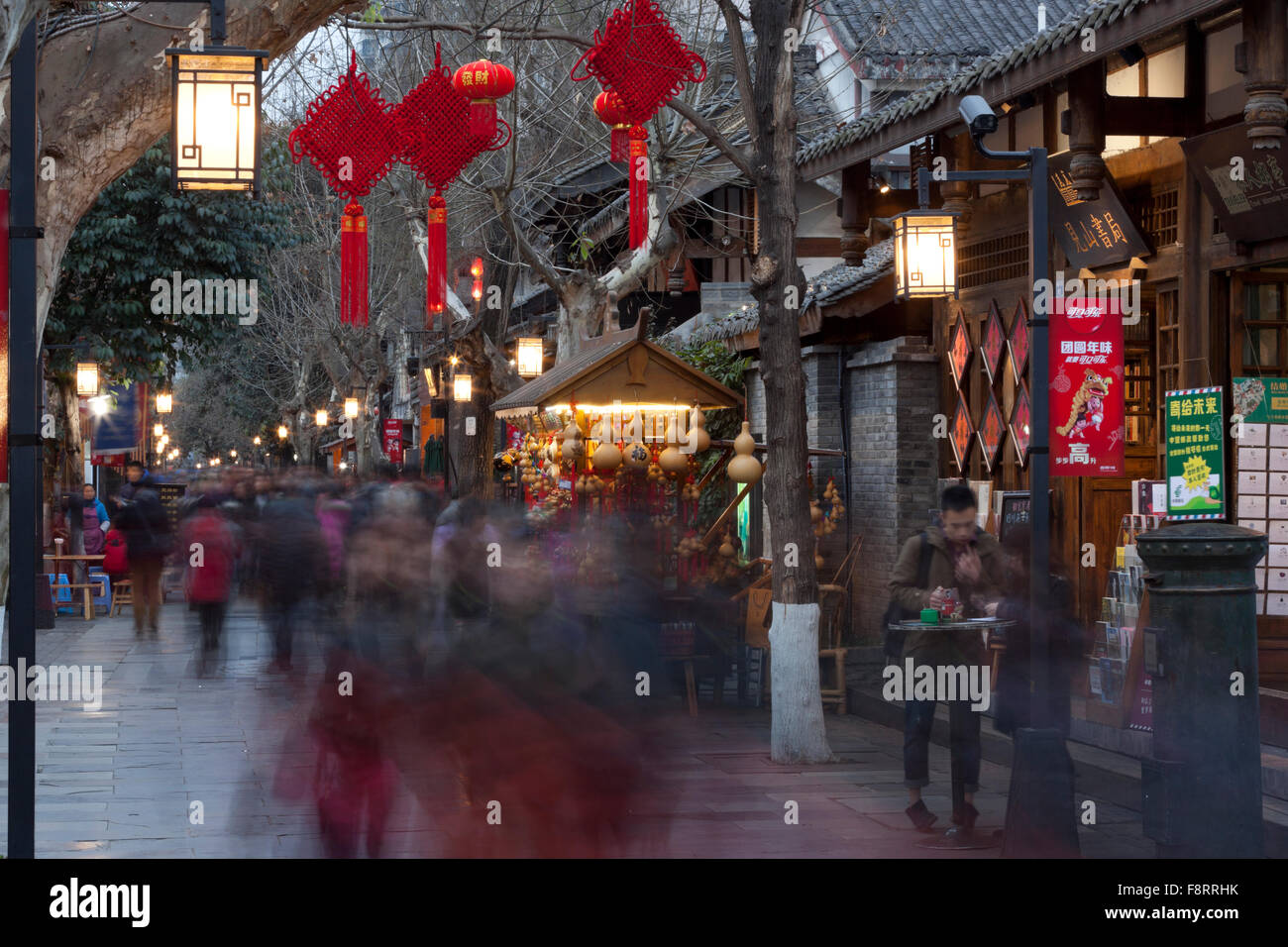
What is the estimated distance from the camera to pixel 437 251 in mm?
13570

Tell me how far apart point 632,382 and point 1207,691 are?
7.42 metres

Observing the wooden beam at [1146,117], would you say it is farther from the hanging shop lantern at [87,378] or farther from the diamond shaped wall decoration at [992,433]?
the hanging shop lantern at [87,378]

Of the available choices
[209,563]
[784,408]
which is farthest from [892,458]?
[209,563]

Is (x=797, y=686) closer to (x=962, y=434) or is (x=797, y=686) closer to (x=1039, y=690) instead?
(x=1039, y=690)

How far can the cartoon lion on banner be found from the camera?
11.5 m

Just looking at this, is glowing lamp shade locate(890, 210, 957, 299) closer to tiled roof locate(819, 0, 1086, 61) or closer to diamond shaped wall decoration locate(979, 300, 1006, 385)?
diamond shaped wall decoration locate(979, 300, 1006, 385)

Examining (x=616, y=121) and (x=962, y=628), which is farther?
(x=616, y=121)

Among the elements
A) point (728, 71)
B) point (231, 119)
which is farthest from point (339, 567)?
point (728, 71)

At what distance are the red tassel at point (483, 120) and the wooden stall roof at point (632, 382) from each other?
8.36ft

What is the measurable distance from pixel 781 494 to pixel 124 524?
34.9 ft

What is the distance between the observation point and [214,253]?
2225 centimetres

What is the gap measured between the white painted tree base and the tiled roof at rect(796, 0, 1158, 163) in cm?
462

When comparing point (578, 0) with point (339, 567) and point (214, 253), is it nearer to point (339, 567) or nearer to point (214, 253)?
point (214, 253)

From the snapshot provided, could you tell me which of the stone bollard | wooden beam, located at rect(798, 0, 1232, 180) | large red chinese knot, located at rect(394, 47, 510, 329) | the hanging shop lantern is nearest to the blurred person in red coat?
large red chinese knot, located at rect(394, 47, 510, 329)
